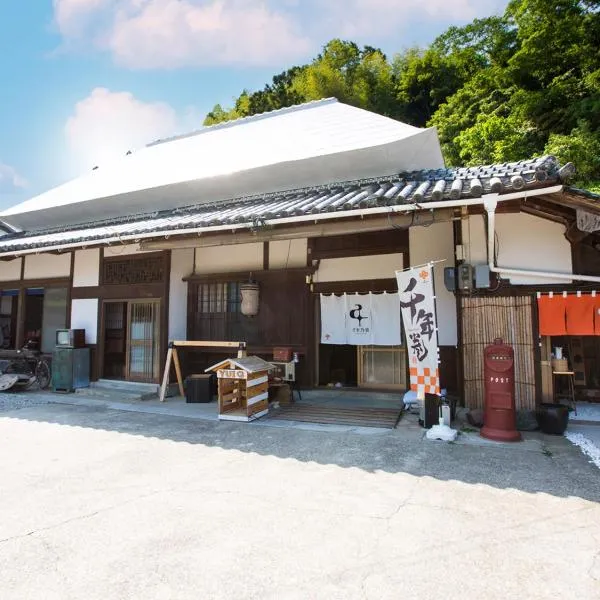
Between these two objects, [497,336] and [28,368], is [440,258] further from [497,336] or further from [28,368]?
[28,368]

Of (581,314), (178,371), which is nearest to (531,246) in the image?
(581,314)

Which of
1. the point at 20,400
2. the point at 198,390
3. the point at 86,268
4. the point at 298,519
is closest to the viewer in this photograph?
the point at 298,519

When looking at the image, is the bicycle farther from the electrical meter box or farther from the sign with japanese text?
the electrical meter box

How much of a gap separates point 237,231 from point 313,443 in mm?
4055

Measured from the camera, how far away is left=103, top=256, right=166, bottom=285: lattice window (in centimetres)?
1011

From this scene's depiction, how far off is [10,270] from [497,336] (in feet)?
44.4

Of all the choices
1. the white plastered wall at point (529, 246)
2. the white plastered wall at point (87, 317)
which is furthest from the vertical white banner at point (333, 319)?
the white plastered wall at point (87, 317)

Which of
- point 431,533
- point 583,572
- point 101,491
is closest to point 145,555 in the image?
point 101,491

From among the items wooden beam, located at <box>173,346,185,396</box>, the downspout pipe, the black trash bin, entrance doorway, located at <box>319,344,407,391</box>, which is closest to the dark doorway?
entrance doorway, located at <box>319,344,407,391</box>

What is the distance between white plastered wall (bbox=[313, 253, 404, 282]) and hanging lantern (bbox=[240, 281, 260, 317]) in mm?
1356

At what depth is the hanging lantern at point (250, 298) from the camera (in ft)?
30.5

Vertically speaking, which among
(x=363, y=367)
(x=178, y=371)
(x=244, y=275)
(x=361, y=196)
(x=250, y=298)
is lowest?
(x=178, y=371)

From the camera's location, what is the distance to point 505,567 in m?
2.84

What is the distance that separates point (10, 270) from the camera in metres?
12.9
